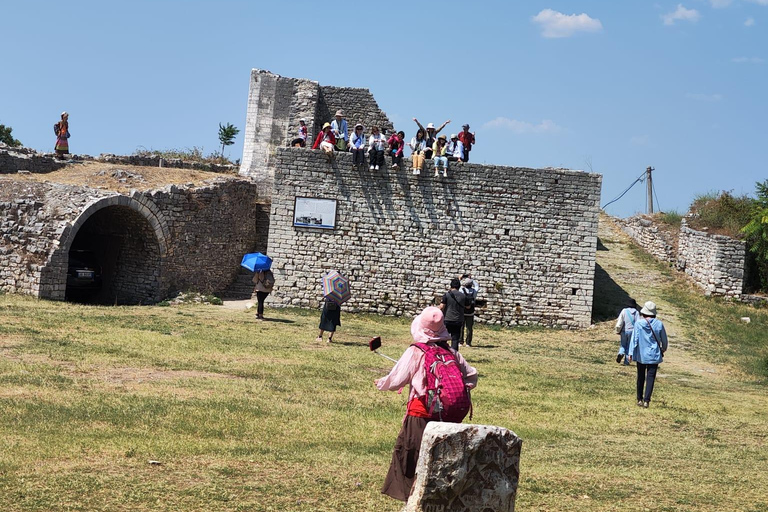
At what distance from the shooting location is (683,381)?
15.6 meters

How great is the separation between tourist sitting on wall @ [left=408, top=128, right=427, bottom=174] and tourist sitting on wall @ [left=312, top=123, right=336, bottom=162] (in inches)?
80.9

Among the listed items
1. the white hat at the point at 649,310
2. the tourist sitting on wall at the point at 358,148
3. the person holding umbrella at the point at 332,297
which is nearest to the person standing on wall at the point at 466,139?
the tourist sitting on wall at the point at 358,148

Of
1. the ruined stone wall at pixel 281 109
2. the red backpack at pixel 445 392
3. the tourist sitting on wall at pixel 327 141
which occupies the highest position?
the ruined stone wall at pixel 281 109

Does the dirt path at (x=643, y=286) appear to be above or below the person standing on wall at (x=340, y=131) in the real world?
below

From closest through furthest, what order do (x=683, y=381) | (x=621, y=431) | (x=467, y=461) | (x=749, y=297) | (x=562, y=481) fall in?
1. (x=467, y=461)
2. (x=562, y=481)
3. (x=621, y=431)
4. (x=683, y=381)
5. (x=749, y=297)

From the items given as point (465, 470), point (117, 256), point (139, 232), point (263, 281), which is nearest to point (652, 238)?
point (263, 281)

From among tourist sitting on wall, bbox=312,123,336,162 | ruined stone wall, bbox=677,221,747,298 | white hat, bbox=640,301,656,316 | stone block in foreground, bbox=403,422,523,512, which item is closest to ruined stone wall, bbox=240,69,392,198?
tourist sitting on wall, bbox=312,123,336,162

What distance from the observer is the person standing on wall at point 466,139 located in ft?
74.3

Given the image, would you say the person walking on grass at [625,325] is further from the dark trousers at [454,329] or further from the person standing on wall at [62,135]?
the person standing on wall at [62,135]

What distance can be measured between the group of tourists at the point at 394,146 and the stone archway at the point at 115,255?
4.79 metres

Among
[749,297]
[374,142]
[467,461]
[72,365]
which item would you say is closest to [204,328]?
[72,365]

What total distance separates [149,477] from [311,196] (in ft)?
50.8

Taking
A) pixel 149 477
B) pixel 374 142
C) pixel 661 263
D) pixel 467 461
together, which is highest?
pixel 374 142

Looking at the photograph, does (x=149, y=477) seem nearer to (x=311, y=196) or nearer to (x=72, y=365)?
(x=72, y=365)
